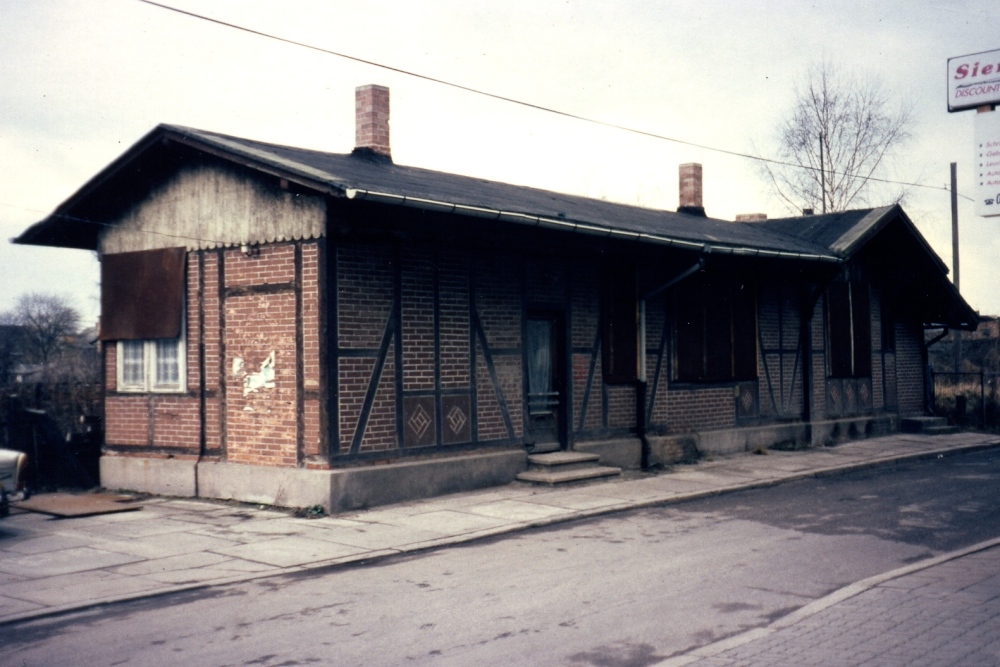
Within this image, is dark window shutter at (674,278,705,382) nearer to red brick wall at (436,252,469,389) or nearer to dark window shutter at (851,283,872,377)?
red brick wall at (436,252,469,389)

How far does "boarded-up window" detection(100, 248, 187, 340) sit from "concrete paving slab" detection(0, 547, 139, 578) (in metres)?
4.54

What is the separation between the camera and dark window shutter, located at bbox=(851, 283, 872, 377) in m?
21.6

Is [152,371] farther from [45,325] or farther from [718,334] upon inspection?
[45,325]

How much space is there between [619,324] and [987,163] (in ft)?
27.1

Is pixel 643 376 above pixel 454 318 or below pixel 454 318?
below

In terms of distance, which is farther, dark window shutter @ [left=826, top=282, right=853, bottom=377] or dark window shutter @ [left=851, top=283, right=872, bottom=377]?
dark window shutter @ [left=851, top=283, right=872, bottom=377]

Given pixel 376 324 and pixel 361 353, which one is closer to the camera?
pixel 361 353

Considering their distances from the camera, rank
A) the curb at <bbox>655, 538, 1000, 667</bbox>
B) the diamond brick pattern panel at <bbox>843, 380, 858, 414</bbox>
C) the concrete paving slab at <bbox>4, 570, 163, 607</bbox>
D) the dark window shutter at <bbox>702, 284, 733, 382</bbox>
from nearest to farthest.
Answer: the curb at <bbox>655, 538, 1000, 667</bbox> < the concrete paving slab at <bbox>4, 570, 163, 607</bbox> < the dark window shutter at <bbox>702, 284, 733, 382</bbox> < the diamond brick pattern panel at <bbox>843, 380, 858, 414</bbox>

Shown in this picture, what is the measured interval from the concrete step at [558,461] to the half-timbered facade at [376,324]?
0.23 meters

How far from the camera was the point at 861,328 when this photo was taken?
21.7 metres

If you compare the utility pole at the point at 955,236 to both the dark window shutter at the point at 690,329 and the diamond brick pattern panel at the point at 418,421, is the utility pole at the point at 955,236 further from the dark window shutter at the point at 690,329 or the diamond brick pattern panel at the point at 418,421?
the diamond brick pattern panel at the point at 418,421

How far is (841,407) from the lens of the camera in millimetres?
21125

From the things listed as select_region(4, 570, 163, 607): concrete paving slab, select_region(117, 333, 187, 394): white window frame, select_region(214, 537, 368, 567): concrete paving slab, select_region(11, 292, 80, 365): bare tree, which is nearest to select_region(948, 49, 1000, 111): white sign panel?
select_region(214, 537, 368, 567): concrete paving slab

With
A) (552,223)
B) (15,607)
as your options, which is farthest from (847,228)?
(15,607)
